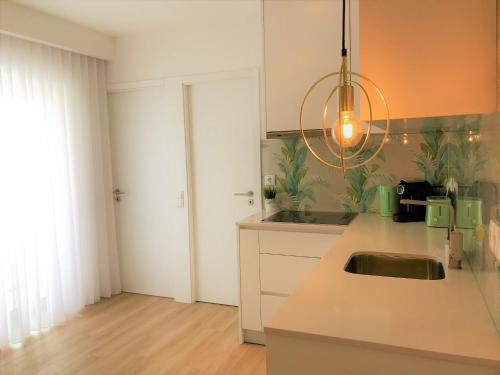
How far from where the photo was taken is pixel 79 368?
258 centimetres

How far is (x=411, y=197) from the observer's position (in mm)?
2613

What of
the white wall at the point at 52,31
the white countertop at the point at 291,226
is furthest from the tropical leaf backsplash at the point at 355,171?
the white wall at the point at 52,31

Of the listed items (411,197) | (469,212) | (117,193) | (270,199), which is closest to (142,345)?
(270,199)

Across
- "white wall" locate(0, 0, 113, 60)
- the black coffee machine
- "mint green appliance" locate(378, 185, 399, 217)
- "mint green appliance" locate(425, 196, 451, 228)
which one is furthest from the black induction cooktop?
"white wall" locate(0, 0, 113, 60)

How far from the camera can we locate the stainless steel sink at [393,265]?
179 cm

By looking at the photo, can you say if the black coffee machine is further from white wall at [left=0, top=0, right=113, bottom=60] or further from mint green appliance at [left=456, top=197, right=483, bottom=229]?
white wall at [left=0, top=0, right=113, bottom=60]

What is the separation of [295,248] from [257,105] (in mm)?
1311

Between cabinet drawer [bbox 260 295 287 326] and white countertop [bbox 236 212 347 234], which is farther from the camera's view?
cabinet drawer [bbox 260 295 287 326]

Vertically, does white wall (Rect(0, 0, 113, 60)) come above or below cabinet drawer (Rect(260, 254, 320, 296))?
above

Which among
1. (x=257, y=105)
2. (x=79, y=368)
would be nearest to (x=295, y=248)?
(x=257, y=105)

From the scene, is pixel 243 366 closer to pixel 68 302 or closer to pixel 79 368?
pixel 79 368

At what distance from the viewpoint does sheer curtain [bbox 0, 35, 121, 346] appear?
298 centimetres

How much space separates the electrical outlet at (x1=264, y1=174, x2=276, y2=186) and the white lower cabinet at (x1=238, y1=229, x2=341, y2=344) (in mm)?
671

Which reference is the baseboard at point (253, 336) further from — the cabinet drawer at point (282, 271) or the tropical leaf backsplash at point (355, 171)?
the tropical leaf backsplash at point (355, 171)
